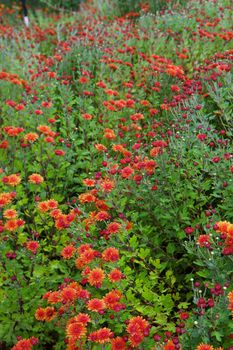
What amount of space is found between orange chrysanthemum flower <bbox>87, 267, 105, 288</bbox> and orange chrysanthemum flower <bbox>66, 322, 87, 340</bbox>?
0.24m

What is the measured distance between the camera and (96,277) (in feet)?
7.61

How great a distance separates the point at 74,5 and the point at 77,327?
10344mm

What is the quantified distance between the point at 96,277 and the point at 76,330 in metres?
0.30

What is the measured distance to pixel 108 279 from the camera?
242cm

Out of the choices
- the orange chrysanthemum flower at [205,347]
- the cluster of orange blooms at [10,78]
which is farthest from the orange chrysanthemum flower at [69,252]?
the cluster of orange blooms at [10,78]

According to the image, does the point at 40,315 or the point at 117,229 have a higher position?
the point at 117,229

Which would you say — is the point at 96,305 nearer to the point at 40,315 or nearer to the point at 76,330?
the point at 76,330

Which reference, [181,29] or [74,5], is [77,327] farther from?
[74,5]

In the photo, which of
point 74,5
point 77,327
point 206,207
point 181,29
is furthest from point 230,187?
point 74,5

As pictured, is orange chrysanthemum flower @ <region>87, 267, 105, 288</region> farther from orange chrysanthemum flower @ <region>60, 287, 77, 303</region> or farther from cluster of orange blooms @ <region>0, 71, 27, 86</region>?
cluster of orange blooms @ <region>0, 71, 27, 86</region>

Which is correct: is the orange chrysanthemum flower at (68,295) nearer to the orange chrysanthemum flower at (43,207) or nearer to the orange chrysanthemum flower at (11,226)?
the orange chrysanthemum flower at (11,226)

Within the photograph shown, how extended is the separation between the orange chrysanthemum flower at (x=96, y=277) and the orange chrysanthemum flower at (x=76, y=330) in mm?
242

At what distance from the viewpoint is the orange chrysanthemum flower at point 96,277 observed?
7.58ft

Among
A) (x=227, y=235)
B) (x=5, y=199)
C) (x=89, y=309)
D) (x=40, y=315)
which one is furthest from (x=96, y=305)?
(x=5, y=199)
